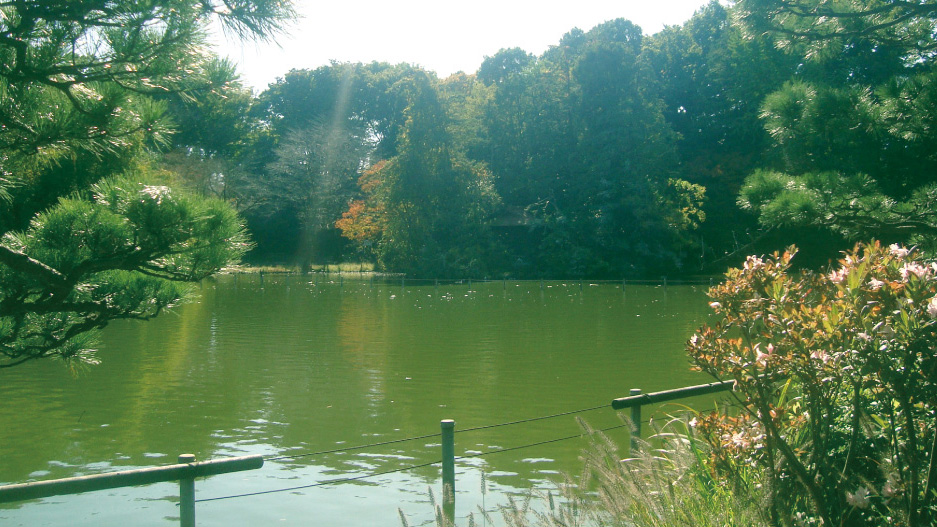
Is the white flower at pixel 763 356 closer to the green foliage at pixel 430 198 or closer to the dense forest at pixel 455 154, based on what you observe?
the dense forest at pixel 455 154

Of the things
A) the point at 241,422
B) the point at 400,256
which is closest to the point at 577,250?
the point at 400,256

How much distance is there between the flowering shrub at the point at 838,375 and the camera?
297cm

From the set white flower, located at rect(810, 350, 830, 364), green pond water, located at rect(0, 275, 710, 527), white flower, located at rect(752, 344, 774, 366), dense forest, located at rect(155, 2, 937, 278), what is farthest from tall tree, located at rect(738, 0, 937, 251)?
dense forest, located at rect(155, 2, 937, 278)

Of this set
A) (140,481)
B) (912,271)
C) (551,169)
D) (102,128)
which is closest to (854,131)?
(912,271)

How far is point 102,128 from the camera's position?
4023 mm

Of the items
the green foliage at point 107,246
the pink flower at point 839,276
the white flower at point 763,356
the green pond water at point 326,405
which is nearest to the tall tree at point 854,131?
the green pond water at point 326,405

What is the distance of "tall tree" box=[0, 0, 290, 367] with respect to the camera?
372cm

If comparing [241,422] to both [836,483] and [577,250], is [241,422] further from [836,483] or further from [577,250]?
[577,250]

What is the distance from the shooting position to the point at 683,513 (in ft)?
11.3

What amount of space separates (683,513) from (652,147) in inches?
1568

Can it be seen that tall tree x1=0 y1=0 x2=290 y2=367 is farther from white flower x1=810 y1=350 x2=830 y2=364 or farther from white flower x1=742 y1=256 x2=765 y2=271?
white flower x1=810 y1=350 x2=830 y2=364

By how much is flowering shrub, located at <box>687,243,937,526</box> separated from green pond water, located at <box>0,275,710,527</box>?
123cm

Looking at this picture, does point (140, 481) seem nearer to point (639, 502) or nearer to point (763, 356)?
point (639, 502)

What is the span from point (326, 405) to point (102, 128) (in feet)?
25.3
